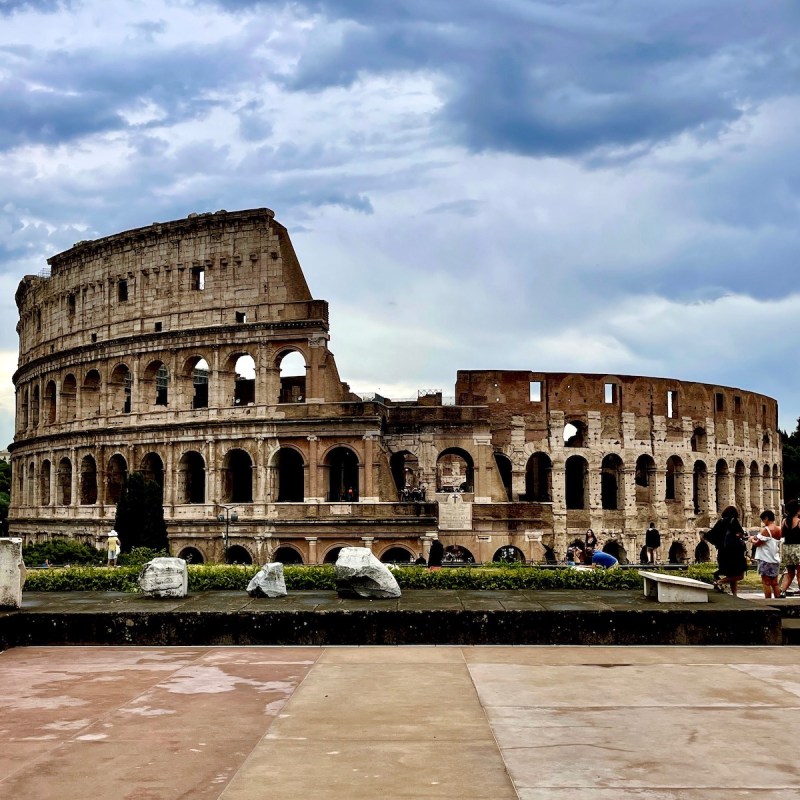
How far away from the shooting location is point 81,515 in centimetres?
3941

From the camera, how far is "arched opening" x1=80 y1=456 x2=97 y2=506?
40.2 m

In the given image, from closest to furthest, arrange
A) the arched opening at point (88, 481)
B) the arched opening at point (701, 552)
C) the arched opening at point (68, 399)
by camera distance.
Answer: the arched opening at point (88, 481) < the arched opening at point (68, 399) < the arched opening at point (701, 552)

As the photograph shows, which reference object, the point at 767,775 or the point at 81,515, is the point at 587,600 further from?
the point at 81,515

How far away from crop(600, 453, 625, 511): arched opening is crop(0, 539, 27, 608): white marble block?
32912 mm

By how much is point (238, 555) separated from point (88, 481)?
8780mm

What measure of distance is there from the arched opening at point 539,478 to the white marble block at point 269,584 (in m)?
29.0

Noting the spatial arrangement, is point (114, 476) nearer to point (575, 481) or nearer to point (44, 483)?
point (44, 483)

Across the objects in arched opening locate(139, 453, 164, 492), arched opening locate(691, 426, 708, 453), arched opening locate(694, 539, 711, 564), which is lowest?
arched opening locate(694, 539, 711, 564)

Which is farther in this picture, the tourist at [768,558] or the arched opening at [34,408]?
the arched opening at [34,408]

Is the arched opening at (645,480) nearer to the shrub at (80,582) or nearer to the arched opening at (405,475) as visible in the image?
the arched opening at (405,475)

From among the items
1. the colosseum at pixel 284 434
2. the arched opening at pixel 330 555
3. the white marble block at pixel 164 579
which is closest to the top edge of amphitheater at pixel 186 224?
the colosseum at pixel 284 434

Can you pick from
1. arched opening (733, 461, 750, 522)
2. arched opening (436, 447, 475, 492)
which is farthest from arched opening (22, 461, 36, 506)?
arched opening (733, 461, 750, 522)

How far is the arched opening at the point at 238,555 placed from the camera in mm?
35406

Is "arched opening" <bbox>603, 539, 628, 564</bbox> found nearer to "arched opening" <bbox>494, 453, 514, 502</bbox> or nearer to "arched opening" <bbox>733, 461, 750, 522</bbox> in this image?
Result: "arched opening" <bbox>494, 453, 514, 502</bbox>
